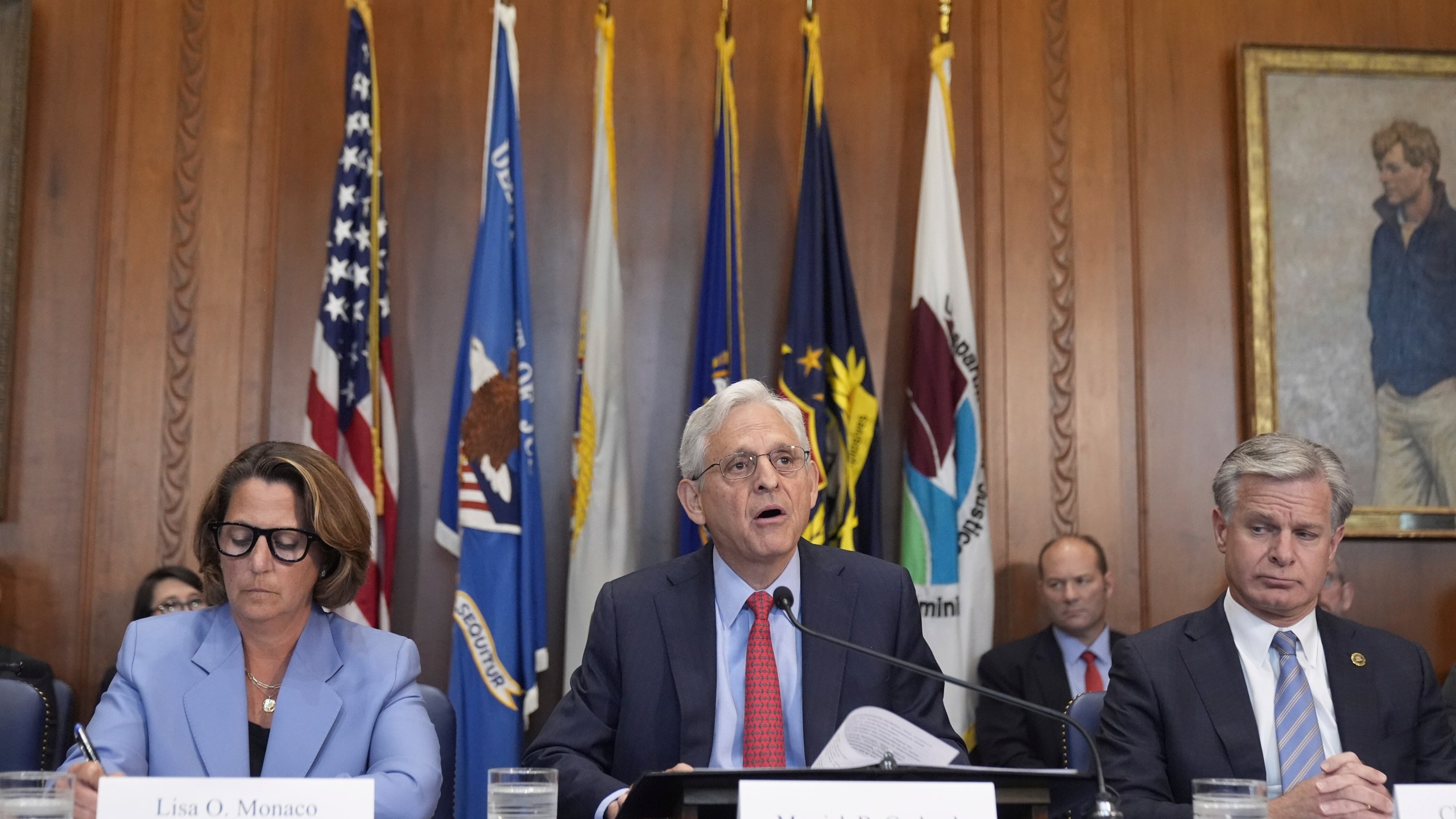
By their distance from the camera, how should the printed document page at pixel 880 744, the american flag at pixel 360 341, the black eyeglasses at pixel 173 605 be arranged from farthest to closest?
the american flag at pixel 360 341
the black eyeglasses at pixel 173 605
the printed document page at pixel 880 744

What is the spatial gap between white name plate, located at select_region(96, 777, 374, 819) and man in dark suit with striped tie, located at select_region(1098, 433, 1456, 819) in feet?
4.70

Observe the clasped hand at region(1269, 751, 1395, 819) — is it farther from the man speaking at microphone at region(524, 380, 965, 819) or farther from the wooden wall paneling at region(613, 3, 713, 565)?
the wooden wall paneling at region(613, 3, 713, 565)

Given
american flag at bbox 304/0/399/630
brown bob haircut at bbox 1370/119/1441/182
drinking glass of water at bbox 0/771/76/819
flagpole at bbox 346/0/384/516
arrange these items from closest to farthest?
drinking glass of water at bbox 0/771/76/819 → american flag at bbox 304/0/399/630 → flagpole at bbox 346/0/384/516 → brown bob haircut at bbox 1370/119/1441/182

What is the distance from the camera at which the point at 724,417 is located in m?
3.05

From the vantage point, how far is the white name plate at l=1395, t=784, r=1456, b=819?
204 centimetres

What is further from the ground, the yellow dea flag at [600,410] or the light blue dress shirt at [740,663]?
the yellow dea flag at [600,410]

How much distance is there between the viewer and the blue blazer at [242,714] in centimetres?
250

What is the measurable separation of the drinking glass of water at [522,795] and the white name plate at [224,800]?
7.2 inches

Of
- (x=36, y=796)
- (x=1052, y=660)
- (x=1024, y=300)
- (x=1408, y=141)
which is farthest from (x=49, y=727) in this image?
(x=1408, y=141)

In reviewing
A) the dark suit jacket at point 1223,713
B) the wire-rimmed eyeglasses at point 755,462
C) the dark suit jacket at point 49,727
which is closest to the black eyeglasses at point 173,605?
the dark suit jacket at point 49,727

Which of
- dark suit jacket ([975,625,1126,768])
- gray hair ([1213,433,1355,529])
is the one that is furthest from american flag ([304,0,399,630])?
gray hair ([1213,433,1355,529])

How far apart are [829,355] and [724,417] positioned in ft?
6.20

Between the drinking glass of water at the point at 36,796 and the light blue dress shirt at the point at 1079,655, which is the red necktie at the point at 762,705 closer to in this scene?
the drinking glass of water at the point at 36,796

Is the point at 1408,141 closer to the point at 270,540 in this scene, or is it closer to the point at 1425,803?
the point at 1425,803
